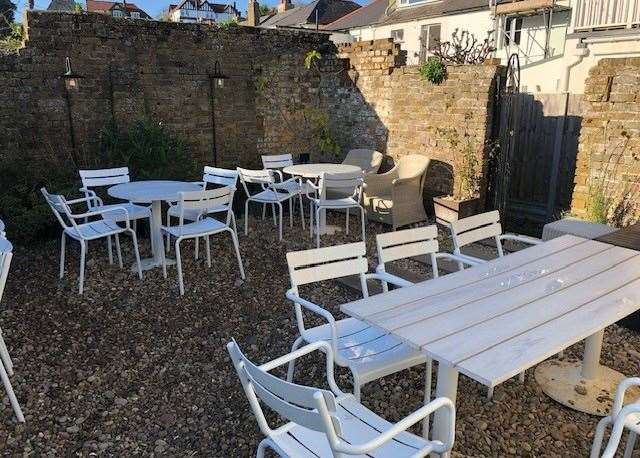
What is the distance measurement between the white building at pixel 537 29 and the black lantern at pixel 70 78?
295 inches

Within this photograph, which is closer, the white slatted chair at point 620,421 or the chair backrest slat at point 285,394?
the chair backrest slat at point 285,394

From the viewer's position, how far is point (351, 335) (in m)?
2.49

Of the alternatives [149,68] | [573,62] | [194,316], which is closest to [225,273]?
[194,316]

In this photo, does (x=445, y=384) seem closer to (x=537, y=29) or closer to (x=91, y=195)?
(x=91, y=195)

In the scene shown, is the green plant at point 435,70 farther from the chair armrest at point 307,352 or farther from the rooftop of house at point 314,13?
the rooftop of house at point 314,13

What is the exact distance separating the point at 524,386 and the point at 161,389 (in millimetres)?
2057

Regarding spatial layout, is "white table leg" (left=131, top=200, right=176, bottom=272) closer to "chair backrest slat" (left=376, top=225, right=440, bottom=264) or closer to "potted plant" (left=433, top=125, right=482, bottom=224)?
"chair backrest slat" (left=376, top=225, right=440, bottom=264)

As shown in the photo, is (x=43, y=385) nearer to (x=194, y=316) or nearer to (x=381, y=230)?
(x=194, y=316)

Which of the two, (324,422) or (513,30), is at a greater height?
(513,30)

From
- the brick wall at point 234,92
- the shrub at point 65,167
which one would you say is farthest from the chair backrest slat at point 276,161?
the shrub at point 65,167

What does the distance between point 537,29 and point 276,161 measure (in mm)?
11442

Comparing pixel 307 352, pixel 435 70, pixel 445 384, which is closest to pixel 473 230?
pixel 445 384

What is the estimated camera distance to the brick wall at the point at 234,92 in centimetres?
585

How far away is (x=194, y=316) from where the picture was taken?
3777 millimetres
